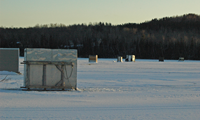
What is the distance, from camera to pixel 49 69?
1105cm

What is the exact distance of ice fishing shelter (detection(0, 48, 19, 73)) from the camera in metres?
19.6

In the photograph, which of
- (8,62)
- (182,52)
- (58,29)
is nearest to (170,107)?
(8,62)

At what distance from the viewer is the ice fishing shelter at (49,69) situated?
35.9 feet

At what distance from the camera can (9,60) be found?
19672mm

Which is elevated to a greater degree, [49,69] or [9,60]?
[9,60]

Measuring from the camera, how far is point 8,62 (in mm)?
19672

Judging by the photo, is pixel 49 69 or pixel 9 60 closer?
pixel 49 69

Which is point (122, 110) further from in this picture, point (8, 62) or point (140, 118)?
point (8, 62)

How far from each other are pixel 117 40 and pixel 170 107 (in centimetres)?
13283

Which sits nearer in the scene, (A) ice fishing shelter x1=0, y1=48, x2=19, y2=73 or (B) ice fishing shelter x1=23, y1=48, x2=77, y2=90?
(B) ice fishing shelter x1=23, y1=48, x2=77, y2=90

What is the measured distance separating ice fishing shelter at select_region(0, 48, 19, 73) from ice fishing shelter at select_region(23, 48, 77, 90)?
921cm

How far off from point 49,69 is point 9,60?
9.77 meters

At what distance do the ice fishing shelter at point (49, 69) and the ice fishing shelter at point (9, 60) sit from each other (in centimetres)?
921

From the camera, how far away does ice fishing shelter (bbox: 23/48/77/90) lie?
35.9ft
